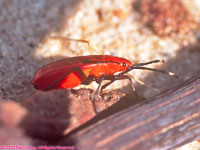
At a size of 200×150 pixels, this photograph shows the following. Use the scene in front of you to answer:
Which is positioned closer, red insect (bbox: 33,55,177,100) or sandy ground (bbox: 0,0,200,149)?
red insect (bbox: 33,55,177,100)

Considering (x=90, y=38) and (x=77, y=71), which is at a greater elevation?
(x=90, y=38)

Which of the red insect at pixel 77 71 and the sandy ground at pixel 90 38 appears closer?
the red insect at pixel 77 71

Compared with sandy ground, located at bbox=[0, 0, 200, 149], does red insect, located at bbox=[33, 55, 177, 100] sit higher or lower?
lower

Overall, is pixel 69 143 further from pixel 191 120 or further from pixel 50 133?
pixel 191 120

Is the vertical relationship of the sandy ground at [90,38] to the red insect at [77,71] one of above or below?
above
